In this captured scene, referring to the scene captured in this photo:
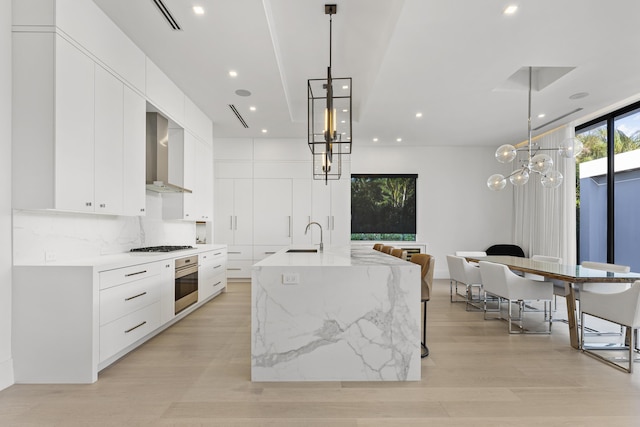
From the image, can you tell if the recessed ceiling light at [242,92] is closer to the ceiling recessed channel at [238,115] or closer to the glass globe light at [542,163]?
the ceiling recessed channel at [238,115]

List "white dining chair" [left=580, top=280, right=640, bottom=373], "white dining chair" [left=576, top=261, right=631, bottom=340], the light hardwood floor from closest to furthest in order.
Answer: the light hardwood floor, "white dining chair" [left=580, top=280, right=640, bottom=373], "white dining chair" [left=576, top=261, right=631, bottom=340]

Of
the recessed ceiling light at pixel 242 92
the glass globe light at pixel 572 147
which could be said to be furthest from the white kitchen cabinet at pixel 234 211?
the glass globe light at pixel 572 147

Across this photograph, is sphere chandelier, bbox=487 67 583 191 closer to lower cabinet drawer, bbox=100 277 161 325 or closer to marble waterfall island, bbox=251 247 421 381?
marble waterfall island, bbox=251 247 421 381

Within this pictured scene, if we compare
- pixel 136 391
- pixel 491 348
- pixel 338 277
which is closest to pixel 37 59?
pixel 136 391

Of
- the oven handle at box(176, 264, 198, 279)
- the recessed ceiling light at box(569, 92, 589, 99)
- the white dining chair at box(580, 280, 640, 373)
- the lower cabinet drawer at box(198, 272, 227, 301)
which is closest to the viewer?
the white dining chair at box(580, 280, 640, 373)

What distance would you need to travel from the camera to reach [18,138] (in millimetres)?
2412

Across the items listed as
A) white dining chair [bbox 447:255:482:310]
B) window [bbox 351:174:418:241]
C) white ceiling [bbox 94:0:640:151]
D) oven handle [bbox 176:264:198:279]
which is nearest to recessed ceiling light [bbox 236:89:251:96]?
white ceiling [bbox 94:0:640:151]

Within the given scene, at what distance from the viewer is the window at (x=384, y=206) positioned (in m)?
7.49

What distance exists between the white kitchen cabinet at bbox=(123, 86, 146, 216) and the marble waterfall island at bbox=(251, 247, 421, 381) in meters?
1.80

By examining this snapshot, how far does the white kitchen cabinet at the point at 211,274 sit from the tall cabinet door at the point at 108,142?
5.44 feet

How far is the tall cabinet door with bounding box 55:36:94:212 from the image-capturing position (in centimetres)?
245

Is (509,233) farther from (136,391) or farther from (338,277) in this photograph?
(136,391)

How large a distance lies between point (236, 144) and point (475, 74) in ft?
15.3

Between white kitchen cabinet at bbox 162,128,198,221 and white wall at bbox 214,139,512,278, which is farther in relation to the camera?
white wall at bbox 214,139,512,278
